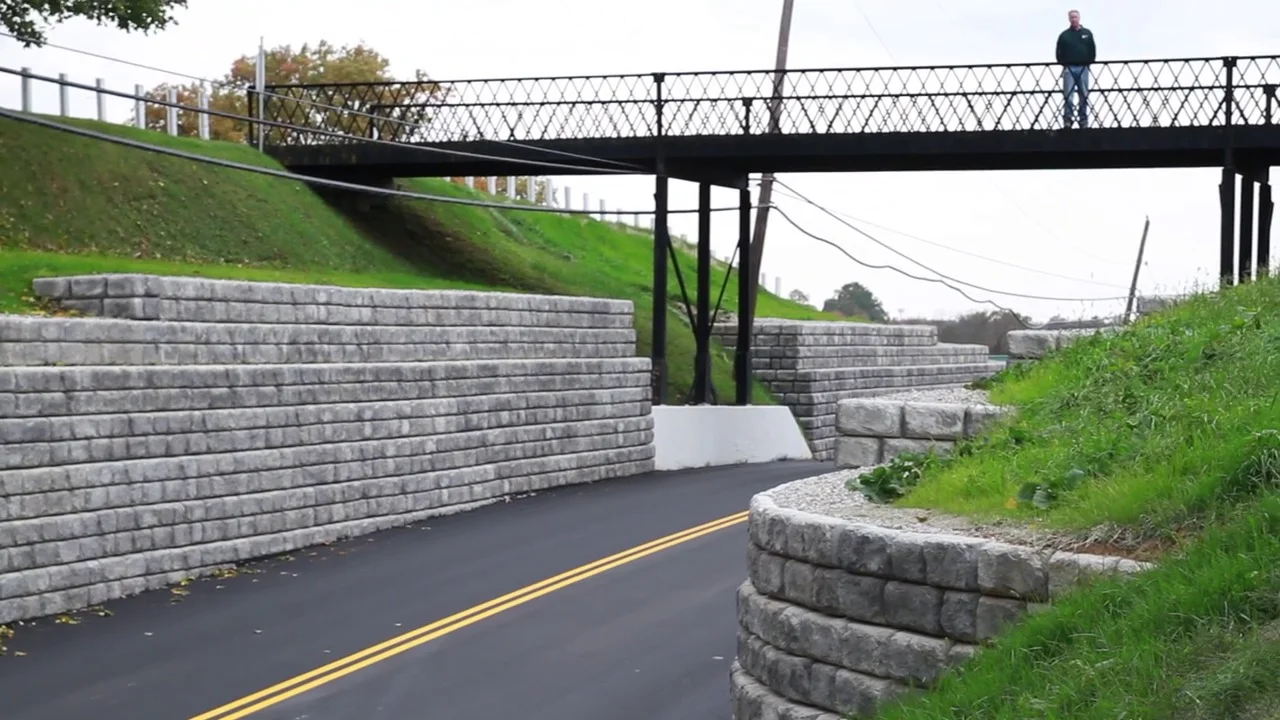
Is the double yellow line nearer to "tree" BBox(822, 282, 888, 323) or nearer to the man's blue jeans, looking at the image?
the man's blue jeans

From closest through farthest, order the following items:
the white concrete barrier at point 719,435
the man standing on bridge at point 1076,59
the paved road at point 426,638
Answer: the paved road at point 426,638
the man standing on bridge at point 1076,59
the white concrete barrier at point 719,435

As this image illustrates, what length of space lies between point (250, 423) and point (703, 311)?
13162 mm

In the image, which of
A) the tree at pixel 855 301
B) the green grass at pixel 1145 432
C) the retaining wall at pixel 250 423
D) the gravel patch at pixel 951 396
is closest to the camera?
the green grass at pixel 1145 432

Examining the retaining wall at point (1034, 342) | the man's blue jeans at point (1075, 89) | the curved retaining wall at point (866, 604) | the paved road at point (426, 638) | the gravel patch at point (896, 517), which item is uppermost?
the man's blue jeans at point (1075, 89)

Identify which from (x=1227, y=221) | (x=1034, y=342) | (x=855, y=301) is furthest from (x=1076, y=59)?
(x=855, y=301)

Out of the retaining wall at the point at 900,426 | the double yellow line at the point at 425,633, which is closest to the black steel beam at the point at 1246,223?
the double yellow line at the point at 425,633

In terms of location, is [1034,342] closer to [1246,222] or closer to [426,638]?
[426,638]

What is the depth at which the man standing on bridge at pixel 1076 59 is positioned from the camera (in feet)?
82.8

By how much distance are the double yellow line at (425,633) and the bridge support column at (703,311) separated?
Answer: 36.8 feet

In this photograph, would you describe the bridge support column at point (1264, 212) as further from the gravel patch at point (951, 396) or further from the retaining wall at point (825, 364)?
the gravel patch at point (951, 396)

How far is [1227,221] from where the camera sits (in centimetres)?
2567

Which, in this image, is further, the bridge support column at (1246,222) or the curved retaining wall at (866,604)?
the bridge support column at (1246,222)

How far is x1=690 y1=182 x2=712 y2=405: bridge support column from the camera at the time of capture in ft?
95.7

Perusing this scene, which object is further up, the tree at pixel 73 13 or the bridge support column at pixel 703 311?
the tree at pixel 73 13
